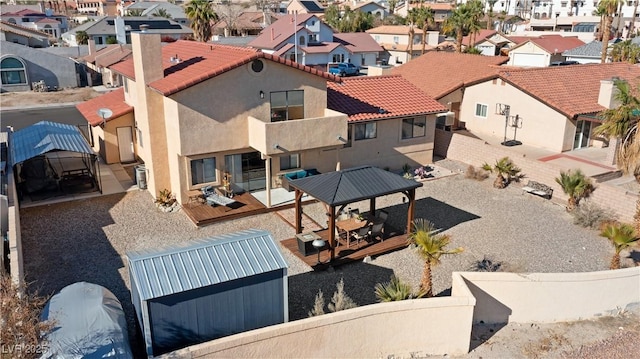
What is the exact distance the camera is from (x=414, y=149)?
28500 mm

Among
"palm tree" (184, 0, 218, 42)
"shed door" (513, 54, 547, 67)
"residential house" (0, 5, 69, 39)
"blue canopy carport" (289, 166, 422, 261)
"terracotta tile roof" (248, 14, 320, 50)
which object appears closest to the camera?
"blue canopy carport" (289, 166, 422, 261)

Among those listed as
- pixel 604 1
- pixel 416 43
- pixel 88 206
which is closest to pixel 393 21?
pixel 416 43

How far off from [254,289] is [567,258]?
480 inches

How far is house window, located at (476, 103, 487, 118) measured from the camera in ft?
114

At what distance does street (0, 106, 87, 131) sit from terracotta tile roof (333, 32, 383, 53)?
41.1 metres

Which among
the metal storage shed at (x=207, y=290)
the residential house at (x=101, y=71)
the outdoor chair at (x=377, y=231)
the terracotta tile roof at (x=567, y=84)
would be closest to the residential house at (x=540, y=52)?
the terracotta tile roof at (x=567, y=84)

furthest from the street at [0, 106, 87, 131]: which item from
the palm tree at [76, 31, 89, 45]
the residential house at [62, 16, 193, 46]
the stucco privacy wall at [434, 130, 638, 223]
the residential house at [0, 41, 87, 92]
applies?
the residential house at [62, 16, 193, 46]

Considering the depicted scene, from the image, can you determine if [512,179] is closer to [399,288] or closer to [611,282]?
[611,282]

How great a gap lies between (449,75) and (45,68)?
43424 millimetres

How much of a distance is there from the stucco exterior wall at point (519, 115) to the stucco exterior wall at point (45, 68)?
43.9 m

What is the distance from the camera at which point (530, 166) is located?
1021 inches

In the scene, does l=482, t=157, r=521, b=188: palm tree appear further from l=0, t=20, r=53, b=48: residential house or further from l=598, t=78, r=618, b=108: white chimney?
l=0, t=20, r=53, b=48: residential house

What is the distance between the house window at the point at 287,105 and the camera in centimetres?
2267

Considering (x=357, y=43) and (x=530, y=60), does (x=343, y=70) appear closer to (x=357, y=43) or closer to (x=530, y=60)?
(x=357, y=43)
